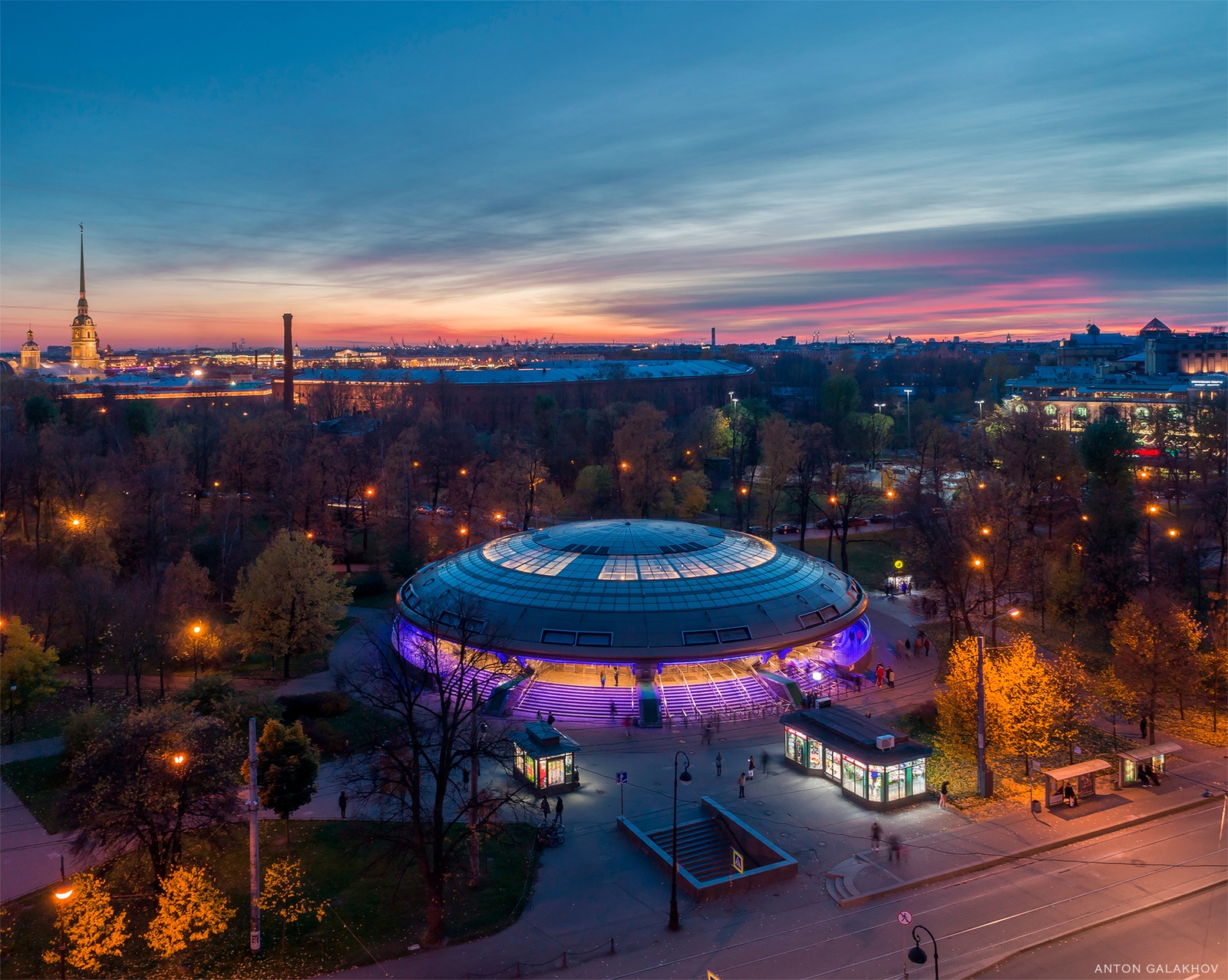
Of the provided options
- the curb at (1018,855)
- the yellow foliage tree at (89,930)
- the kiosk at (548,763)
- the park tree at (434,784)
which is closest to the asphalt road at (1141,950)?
the curb at (1018,855)

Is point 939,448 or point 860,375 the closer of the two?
point 939,448

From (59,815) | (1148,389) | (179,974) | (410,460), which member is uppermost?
(1148,389)

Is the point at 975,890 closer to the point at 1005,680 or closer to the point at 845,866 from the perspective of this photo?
the point at 845,866

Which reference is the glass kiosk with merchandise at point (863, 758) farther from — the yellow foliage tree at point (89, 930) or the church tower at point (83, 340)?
the church tower at point (83, 340)

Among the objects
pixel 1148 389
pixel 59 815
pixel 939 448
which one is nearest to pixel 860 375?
pixel 1148 389

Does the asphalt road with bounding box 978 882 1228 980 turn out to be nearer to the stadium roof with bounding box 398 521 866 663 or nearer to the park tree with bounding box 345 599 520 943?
the park tree with bounding box 345 599 520 943

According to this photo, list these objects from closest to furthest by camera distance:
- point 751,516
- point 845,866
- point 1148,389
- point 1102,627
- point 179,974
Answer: point 179,974
point 845,866
point 1102,627
point 751,516
point 1148,389
